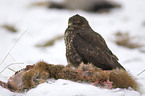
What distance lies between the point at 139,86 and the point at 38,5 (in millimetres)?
8659

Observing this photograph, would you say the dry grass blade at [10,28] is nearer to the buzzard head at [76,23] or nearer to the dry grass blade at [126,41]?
the dry grass blade at [126,41]

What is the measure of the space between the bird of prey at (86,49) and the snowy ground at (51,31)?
528 millimetres

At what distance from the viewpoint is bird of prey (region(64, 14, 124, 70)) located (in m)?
3.43

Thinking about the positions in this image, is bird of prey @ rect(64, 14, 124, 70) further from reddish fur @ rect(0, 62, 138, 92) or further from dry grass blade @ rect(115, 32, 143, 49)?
dry grass blade @ rect(115, 32, 143, 49)

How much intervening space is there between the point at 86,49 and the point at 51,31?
5364mm

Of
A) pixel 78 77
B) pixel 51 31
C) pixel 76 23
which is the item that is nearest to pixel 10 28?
pixel 51 31

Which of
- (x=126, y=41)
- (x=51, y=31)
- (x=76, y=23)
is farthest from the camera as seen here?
(x=51, y=31)

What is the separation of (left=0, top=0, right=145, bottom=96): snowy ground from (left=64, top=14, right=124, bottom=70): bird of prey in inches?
20.8

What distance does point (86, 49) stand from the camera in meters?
3.48

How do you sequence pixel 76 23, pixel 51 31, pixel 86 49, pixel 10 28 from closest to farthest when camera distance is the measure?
pixel 86 49, pixel 76 23, pixel 51 31, pixel 10 28

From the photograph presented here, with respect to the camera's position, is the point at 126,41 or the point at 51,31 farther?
the point at 51,31

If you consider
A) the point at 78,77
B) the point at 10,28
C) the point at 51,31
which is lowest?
the point at 78,77

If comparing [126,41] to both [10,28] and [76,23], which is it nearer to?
[76,23]

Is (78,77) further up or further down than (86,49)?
further down
